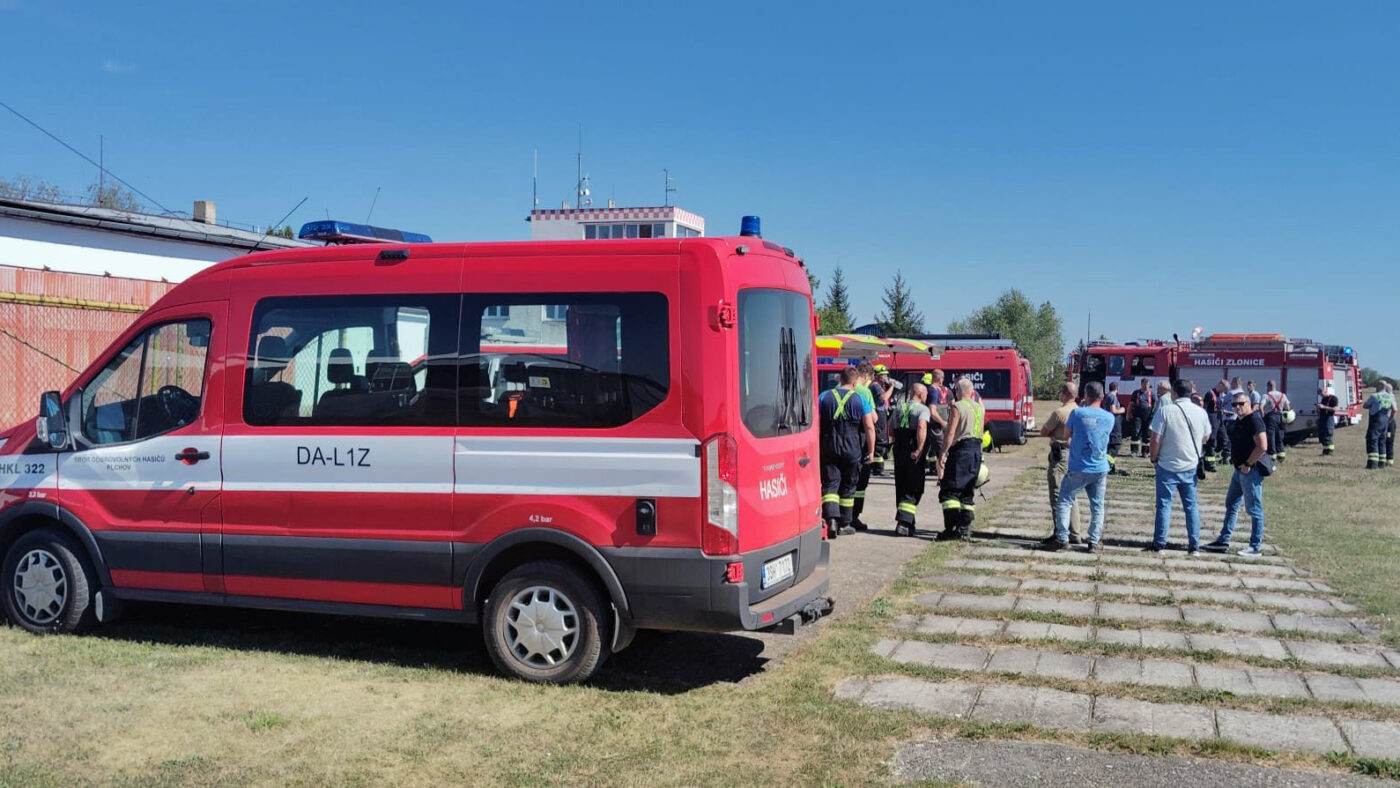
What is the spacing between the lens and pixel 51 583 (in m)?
7.70

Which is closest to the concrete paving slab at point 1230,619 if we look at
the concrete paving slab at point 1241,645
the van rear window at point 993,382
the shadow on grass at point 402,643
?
the concrete paving slab at point 1241,645

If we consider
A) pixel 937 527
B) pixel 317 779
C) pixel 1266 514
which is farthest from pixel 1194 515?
pixel 317 779

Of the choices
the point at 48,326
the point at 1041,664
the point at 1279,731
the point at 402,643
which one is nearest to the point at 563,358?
the point at 402,643

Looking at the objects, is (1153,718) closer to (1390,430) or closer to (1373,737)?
(1373,737)

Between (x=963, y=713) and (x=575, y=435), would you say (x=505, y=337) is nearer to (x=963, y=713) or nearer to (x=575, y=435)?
(x=575, y=435)

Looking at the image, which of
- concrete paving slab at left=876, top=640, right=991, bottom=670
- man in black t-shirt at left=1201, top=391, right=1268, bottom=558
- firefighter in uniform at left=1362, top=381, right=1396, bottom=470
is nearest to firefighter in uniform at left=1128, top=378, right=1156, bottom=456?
firefighter in uniform at left=1362, top=381, right=1396, bottom=470

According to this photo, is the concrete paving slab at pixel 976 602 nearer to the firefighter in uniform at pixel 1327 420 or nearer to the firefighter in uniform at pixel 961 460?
the firefighter in uniform at pixel 961 460

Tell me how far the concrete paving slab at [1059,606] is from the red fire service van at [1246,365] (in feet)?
74.6

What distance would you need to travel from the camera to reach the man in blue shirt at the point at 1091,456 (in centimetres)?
1174

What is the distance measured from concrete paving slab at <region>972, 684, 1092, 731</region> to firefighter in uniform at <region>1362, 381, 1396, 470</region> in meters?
20.7

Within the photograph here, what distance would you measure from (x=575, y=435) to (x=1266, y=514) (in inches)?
489

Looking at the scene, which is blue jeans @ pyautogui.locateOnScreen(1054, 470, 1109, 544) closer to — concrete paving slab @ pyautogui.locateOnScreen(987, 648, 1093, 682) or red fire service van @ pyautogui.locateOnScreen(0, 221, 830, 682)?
concrete paving slab @ pyautogui.locateOnScreen(987, 648, 1093, 682)

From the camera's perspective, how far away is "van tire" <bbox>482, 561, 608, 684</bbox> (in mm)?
6570

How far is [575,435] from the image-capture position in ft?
21.5
